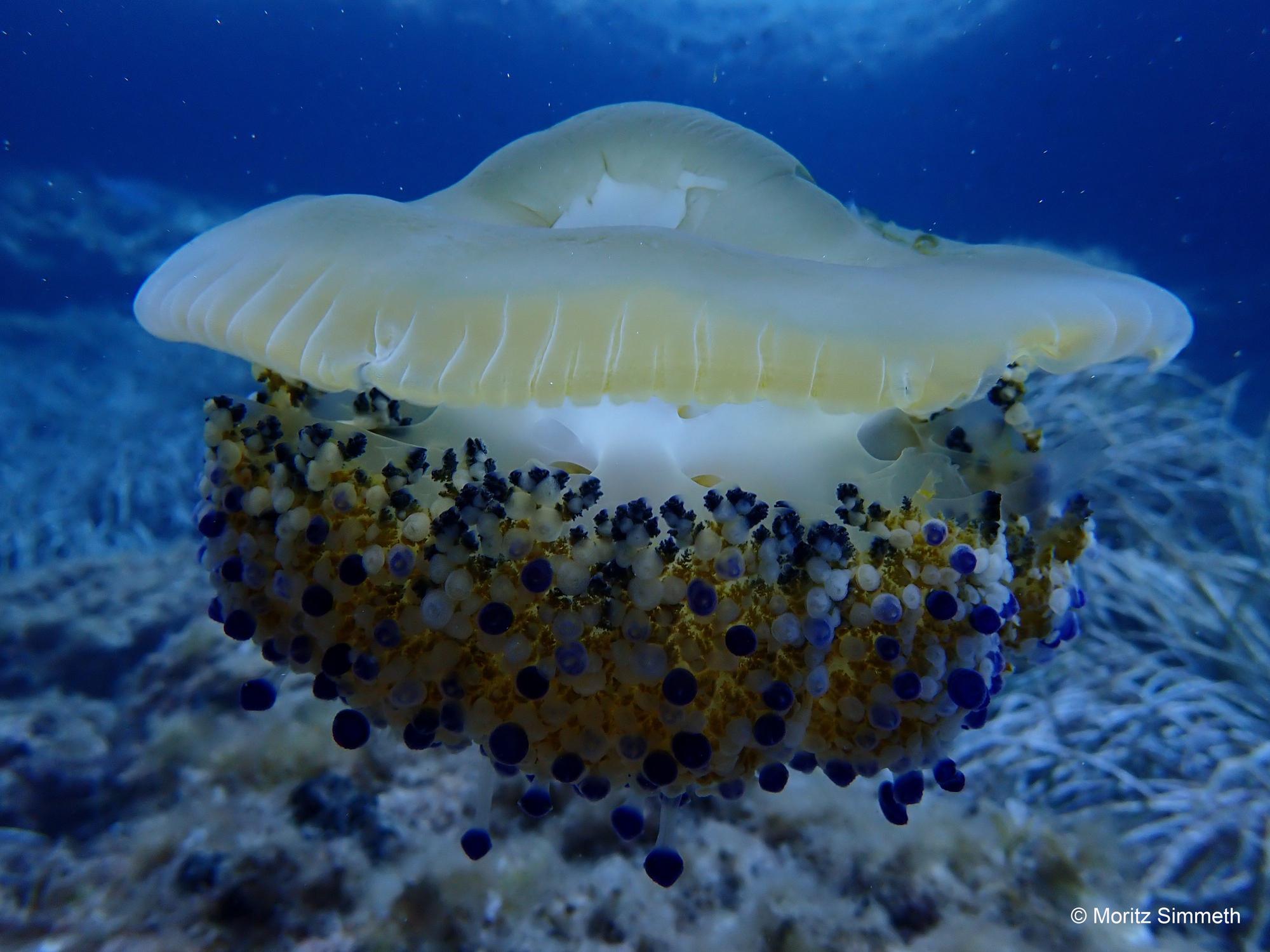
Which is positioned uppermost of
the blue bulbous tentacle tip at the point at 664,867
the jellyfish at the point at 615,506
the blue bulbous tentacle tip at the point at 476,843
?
the jellyfish at the point at 615,506

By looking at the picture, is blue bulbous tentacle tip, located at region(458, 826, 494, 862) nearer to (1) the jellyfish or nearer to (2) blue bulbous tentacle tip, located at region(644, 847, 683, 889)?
(1) the jellyfish

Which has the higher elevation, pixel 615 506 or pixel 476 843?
pixel 615 506

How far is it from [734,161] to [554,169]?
0.52m

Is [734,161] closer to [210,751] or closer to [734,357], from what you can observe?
[734,357]

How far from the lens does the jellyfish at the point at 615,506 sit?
1.16m

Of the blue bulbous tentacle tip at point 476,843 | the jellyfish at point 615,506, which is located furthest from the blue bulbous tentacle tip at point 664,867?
the blue bulbous tentacle tip at point 476,843

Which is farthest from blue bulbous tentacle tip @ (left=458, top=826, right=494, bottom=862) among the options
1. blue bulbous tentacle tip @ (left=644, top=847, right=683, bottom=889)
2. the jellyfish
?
blue bulbous tentacle tip @ (left=644, top=847, right=683, bottom=889)

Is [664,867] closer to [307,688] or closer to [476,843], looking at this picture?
[476,843]

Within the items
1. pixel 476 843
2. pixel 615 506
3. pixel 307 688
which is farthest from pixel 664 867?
pixel 307 688

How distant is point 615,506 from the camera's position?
1.53 meters

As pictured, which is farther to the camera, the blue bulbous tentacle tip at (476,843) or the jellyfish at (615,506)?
the blue bulbous tentacle tip at (476,843)

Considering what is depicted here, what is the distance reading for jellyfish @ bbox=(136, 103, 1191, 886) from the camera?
3.81ft

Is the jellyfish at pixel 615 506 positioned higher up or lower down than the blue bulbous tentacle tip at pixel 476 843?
higher up

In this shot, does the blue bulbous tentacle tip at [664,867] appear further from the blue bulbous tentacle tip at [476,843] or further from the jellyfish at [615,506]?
the blue bulbous tentacle tip at [476,843]
